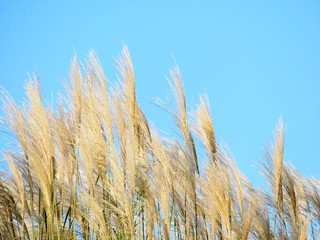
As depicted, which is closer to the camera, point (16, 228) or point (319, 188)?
point (16, 228)

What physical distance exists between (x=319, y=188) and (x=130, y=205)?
2.08m

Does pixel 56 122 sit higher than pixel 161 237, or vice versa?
pixel 56 122

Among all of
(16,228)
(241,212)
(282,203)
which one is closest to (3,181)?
(16,228)

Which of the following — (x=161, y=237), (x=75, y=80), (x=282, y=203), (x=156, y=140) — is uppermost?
(x=75, y=80)

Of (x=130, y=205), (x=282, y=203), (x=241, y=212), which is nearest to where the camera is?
(x=130, y=205)

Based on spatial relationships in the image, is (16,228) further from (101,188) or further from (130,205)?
(130,205)

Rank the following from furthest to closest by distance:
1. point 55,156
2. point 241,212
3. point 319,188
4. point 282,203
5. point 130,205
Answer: point 319,188 < point 282,203 < point 55,156 < point 241,212 < point 130,205

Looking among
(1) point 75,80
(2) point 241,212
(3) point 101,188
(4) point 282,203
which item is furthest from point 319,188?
(1) point 75,80

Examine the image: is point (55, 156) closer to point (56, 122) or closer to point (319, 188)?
point (56, 122)

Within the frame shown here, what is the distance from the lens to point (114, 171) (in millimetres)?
3256

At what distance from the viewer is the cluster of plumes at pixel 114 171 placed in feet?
11.2

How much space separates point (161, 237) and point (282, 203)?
3.02ft

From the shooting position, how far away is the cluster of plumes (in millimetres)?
3428

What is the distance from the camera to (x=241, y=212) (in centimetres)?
339
